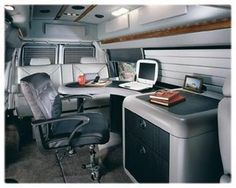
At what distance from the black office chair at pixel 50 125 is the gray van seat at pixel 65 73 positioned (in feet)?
5.29

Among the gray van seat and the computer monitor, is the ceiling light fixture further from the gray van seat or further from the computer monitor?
the gray van seat

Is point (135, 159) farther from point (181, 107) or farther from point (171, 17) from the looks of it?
point (171, 17)

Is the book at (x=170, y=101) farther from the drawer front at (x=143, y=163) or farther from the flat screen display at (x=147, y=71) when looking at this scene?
the flat screen display at (x=147, y=71)

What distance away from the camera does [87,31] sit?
4.07 metres

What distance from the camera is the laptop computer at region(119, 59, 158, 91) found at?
2.66 metres

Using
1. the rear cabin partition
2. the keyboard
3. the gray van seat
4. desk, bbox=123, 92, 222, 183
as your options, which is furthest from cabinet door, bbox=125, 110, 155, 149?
the gray van seat

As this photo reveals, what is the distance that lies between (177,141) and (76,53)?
3.43 meters

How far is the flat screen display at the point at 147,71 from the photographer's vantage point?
272 cm

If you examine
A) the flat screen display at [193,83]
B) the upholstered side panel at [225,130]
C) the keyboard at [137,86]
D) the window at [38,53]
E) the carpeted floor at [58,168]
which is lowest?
the carpeted floor at [58,168]

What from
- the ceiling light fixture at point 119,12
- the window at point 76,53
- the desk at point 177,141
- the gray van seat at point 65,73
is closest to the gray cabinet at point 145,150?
the desk at point 177,141

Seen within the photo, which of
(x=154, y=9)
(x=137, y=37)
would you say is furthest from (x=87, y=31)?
(x=154, y=9)

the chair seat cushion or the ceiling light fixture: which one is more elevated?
the ceiling light fixture

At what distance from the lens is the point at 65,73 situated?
4.03 m

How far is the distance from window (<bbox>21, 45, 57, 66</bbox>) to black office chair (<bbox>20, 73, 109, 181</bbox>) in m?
2.21
